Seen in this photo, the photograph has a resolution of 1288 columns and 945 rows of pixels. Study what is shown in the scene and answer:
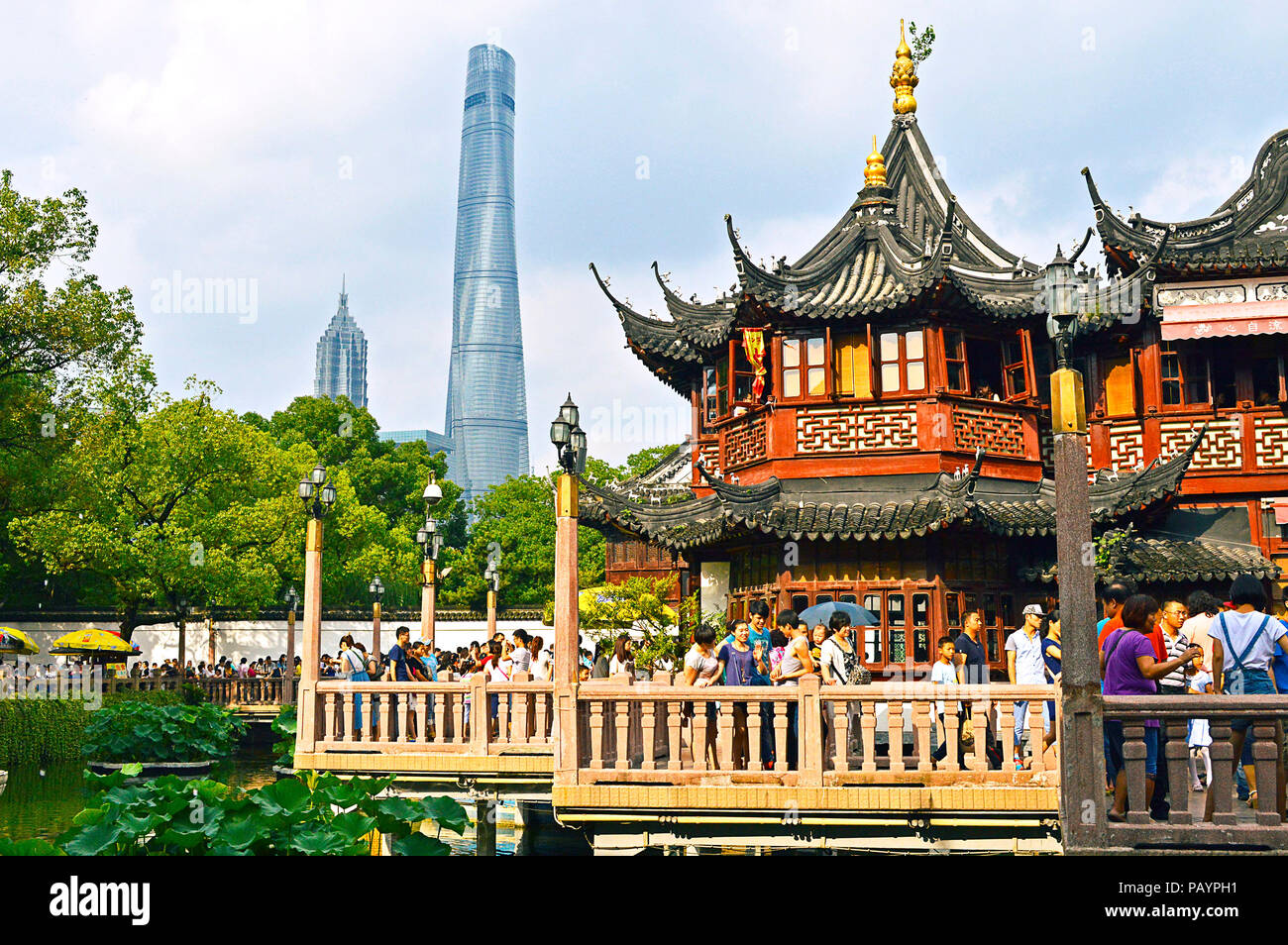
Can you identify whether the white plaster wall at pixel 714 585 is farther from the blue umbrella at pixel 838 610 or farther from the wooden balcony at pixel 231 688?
the wooden balcony at pixel 231 688

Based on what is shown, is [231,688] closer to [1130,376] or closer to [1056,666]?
[1130,376]

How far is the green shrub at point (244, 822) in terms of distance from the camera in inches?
361

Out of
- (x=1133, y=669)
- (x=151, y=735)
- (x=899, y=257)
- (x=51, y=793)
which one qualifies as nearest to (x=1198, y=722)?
(x=1133, y=669)

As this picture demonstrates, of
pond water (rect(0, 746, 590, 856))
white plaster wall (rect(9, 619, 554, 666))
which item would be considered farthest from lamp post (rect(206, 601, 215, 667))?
pond water (rect(0, 746, 590, 856))

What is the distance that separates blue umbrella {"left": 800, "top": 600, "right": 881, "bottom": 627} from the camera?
15.3 meters

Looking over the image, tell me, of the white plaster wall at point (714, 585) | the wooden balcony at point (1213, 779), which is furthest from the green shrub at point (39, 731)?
the wooden balcony at point (1213, 779)

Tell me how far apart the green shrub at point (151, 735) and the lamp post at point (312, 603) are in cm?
710

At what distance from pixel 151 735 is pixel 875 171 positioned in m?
16.1

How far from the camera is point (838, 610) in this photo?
600 inches

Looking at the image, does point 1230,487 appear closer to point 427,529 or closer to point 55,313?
point 427,529

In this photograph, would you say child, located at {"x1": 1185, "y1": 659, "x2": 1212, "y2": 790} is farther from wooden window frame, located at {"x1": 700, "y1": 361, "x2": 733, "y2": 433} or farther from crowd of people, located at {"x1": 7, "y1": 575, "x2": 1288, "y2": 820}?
wooden window frame, located at {"x1": 700, "y1": 361, "x2": 733, "y2": 433}

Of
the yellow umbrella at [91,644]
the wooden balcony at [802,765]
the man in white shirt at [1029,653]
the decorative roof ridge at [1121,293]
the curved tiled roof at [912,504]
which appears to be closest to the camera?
the wooden balcony at [802,765]

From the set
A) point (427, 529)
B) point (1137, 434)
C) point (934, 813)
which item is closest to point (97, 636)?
point (427, 529)
